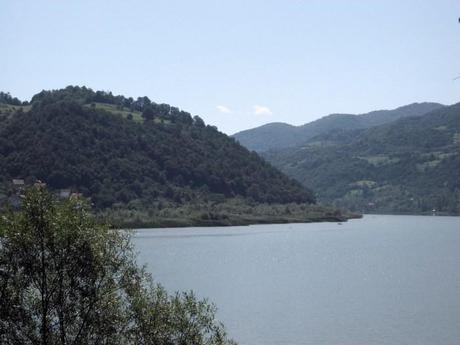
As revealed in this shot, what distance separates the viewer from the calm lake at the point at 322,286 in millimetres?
56938

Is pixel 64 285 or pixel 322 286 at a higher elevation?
pixel 64 285

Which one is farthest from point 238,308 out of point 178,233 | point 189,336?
point 178,233

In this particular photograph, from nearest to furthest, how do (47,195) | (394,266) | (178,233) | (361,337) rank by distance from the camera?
1. (47,195)
2. (361,337)
3. (394,266)
4. (178,233)

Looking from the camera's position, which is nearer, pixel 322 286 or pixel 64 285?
pixel 64 285

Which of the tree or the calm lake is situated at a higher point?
the tree

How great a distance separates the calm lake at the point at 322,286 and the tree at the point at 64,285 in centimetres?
3028

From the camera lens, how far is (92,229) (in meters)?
23.5

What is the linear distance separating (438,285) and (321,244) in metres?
71.1

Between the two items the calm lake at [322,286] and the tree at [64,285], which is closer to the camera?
the tree at [64,285]

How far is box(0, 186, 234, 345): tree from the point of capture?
74.0 feet

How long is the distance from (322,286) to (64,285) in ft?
214

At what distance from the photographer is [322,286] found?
280 feet

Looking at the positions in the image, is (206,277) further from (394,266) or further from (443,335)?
(443,335)

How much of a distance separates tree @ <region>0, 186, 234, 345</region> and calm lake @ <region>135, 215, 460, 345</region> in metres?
30.3
